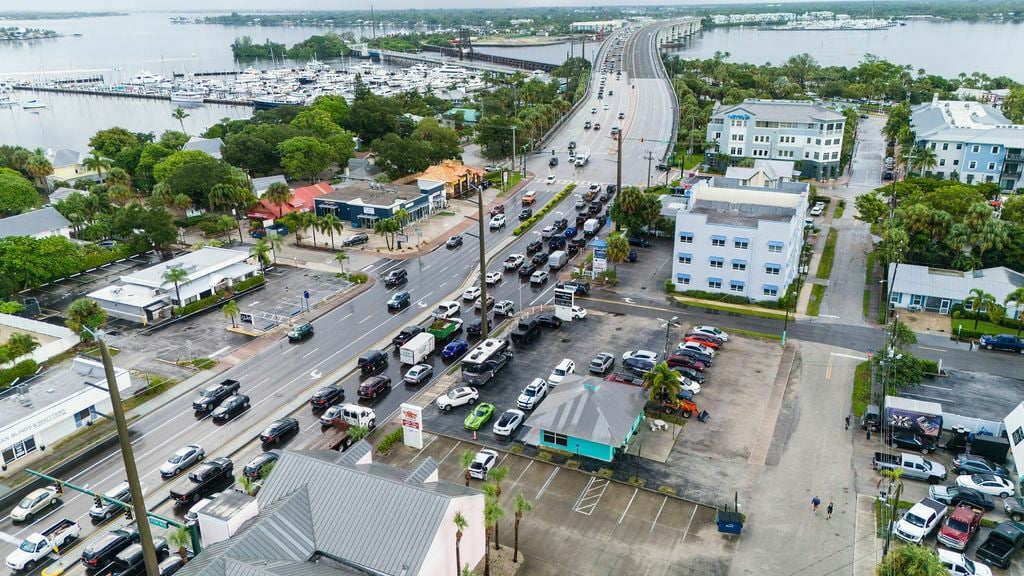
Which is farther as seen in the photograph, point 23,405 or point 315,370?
point 315,370

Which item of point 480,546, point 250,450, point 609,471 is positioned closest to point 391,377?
point 250,450

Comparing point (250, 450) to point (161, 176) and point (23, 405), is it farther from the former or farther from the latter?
point (161, 176)

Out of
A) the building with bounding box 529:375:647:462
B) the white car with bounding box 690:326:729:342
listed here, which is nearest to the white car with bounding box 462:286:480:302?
the white car with bounding box 690:326:729:342

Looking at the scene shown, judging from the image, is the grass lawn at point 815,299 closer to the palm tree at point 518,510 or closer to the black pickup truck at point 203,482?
the palm tree at point 518,510

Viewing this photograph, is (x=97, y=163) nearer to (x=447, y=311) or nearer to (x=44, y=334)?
(x=44, y=334)

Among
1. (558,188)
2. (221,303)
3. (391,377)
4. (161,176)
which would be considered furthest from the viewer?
(558,188)

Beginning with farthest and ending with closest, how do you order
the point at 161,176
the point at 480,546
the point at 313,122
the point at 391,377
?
the point at 313,122 → the point at 161,176 → the point at 391,377 → the point at 480,546
